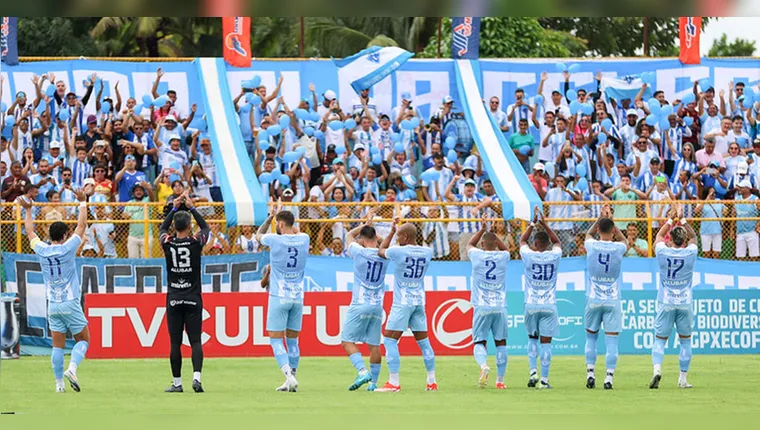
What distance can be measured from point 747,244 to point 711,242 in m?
0.60

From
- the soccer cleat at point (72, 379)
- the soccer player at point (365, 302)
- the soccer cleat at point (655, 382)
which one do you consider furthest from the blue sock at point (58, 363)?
the soccer cleat at point (655, 382)

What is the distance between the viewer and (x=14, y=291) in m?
19.0

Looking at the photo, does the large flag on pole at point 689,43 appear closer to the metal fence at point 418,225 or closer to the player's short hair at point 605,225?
the metal fence at point 418,225

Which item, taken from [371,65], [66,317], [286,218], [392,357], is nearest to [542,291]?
[392,357]

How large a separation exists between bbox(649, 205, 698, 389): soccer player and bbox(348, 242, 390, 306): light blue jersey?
3.38 metres

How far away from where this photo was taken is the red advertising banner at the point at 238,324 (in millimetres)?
18469

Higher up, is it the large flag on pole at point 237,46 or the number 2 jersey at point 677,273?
the large flag on pole at point 237,46

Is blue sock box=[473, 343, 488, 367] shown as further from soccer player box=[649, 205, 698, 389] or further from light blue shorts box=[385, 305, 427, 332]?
soccer player box=[649, 205, 698, 389]

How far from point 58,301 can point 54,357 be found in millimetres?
647

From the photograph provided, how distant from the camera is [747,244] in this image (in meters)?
20.3

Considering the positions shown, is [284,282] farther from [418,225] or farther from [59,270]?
[418,225]

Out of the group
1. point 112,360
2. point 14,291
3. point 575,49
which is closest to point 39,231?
point 14,291

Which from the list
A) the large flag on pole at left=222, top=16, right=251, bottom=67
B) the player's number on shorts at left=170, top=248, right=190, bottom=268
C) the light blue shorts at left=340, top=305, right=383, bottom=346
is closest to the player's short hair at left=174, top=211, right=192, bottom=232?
the player's number on shorts at left=170, top=248, right=190, bottom=268

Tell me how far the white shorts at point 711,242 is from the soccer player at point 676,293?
19.8 ft
